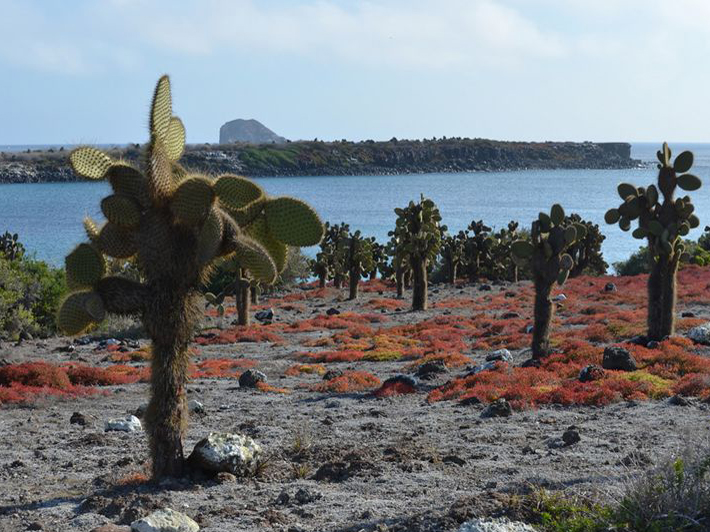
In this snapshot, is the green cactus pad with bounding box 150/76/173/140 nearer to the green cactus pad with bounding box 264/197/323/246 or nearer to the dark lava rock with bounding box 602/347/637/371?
the green cactus pad with bounding box 264/197/323/246

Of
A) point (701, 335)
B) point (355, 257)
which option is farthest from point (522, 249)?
point (355, 257)

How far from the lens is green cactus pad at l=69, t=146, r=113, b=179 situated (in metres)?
11.0

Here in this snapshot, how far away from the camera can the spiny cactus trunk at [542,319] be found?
23000mm

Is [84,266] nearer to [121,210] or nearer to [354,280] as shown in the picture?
[121,210]

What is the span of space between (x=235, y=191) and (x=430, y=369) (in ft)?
39.1

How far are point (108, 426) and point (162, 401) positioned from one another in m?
4.93

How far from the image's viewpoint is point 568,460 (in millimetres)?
12281

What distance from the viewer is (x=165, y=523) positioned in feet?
30.3

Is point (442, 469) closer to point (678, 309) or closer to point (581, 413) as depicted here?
point (581, 413)

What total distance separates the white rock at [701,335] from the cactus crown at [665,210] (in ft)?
6.93

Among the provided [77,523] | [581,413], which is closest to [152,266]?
[77,523]

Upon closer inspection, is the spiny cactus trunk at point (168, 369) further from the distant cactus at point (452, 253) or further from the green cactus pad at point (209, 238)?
the distant cactus at point (452, 253)

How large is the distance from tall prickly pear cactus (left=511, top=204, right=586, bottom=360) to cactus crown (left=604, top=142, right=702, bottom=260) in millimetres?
2384

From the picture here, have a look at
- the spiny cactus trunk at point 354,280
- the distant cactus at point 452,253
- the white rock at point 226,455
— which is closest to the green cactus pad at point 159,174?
the white rock at point 226,455
